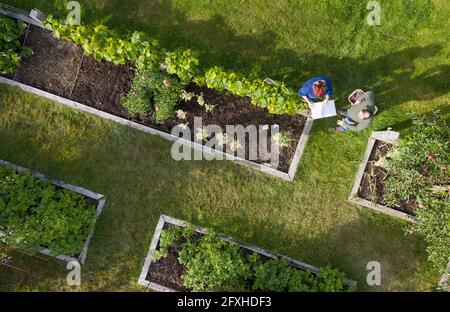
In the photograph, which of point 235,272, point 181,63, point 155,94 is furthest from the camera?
point 155,94

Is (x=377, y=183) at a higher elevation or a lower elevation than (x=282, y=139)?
lower

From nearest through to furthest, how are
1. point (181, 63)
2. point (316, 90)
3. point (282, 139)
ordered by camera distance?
point (316, 90), point (181, 63), point (282, 139)

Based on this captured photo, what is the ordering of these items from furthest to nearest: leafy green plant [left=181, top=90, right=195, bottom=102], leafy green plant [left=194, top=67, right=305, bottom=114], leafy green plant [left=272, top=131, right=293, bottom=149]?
leafy green plant [left=272, top=131, right=293, bottom=149] → leafy green plant [left=181, top=90, right=195, bottom=102] → leafy green plant [left=194, top=67, right=305, bottom=114]

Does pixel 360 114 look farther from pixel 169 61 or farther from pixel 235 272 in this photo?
pixel 235 272

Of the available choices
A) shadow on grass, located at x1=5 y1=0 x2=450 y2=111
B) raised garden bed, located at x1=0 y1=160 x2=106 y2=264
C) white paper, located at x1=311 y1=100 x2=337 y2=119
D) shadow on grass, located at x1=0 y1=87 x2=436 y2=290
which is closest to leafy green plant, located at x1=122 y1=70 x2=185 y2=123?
shadow on grass, located at x1=0 y1=87 x2=436 y2=290

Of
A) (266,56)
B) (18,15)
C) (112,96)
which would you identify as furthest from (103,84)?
(266,56)

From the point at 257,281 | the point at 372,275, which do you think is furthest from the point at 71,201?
the point at 372,275

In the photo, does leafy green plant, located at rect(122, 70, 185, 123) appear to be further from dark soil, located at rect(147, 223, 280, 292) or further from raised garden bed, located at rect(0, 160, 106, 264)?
dark soil, located at rect(147, 223, 280, 292)
